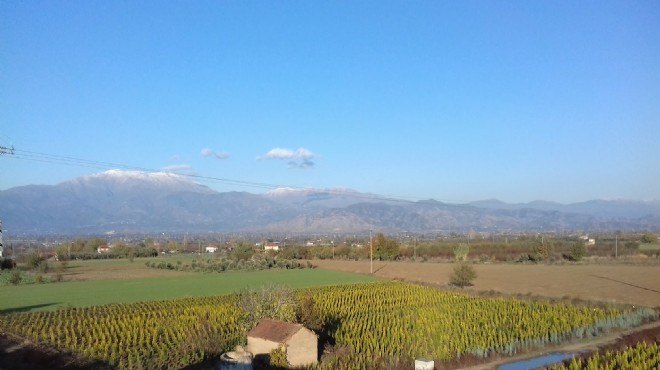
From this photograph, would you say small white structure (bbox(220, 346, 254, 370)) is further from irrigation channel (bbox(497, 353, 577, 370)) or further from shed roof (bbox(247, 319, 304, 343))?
irrigation channel (bbox(497, 353, 577, 370))

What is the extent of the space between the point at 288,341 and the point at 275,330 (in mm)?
983

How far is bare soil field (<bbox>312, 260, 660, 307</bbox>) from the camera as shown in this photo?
136ft

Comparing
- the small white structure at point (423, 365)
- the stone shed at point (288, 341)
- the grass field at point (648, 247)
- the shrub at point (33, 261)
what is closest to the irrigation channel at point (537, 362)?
the small white structure at point (423, 365)

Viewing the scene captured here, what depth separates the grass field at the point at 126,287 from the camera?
133 ft

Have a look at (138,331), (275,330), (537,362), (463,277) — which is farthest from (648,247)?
(138,331)

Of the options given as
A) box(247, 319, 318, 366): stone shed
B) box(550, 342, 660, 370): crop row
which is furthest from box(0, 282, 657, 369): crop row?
box(550, 342, 660, 370): crop row

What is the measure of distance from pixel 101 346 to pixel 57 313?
12.0 meters

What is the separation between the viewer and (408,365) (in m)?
20.8

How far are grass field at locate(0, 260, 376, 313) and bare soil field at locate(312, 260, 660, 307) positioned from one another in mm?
8896

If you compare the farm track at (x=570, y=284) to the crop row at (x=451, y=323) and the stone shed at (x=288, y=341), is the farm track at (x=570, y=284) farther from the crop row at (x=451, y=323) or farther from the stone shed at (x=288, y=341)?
the stone shed at (x=288, y=341)

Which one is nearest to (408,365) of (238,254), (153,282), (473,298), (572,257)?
(473,298)

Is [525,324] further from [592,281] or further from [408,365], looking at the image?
[592,281]

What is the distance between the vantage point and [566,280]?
51.8 metres

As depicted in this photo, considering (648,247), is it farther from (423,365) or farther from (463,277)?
(423,365)
